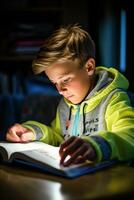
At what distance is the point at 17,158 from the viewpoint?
1350mm

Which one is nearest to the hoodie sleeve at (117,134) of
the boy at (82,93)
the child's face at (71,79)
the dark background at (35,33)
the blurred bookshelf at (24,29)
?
the boy at (82,93)

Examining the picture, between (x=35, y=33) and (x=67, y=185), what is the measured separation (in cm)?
208

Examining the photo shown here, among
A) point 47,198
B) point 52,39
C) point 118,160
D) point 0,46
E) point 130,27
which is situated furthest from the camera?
point 0,46

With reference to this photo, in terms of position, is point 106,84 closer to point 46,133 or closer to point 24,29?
point 46,133

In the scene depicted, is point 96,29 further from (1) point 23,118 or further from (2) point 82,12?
(1) point 23,118

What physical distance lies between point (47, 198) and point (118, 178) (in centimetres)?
24

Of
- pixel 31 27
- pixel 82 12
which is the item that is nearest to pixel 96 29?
pixel 82 12

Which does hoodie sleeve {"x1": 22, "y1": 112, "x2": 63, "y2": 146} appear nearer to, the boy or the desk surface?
the boy

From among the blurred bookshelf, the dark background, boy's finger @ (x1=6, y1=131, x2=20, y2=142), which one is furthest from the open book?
the blurred bookshelf

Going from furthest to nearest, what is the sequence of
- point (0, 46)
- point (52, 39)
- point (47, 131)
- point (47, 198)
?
point (0, 46), point (47, 131), point (52, 39), point (47, 198)

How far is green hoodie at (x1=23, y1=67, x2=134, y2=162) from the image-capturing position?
1.30 m

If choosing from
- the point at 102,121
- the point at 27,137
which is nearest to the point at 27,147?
the point at 27,137

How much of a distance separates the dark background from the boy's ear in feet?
3.38

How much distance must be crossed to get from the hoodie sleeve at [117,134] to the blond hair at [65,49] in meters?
0.18
